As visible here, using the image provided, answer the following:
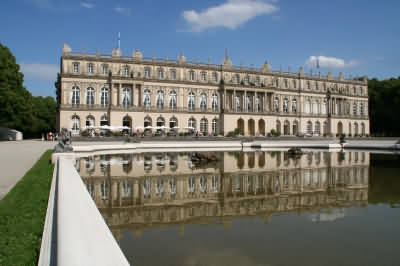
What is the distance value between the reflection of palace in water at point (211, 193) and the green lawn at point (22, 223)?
146 centimetres

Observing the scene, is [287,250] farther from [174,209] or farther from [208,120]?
[208,120]

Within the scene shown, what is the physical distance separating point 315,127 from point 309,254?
250 feet

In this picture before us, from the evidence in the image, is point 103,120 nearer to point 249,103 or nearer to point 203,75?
point 203,75

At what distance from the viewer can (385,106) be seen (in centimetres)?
7856

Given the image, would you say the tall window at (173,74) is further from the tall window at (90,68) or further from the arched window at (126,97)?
the tall window at (90,68)

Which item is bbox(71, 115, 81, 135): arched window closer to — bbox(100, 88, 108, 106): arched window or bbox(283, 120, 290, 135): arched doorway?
bbox(100, 88, 108, 106): arched window

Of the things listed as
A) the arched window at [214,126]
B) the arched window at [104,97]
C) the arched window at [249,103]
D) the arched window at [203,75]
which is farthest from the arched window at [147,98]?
the arched window at [249,103]

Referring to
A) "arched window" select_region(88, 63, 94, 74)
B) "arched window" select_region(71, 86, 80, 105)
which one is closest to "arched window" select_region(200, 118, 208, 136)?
"arched window" select_region(88, 63, 94, 74)

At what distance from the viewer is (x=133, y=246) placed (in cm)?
569

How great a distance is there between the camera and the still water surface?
534 centimetres

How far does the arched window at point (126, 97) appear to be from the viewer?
57669 mm

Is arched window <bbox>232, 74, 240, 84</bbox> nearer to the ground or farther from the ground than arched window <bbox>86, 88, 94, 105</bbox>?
farther from the ground

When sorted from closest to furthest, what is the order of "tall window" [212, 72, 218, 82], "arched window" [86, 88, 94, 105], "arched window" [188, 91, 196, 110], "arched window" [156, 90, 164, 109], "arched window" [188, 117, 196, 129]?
"arched window" [86, 88, 94, 105] < "arched window" [156, 90, 164, 109] < "arched window" [188, 117, 196, 129] < "arched window" [188, 91, 196, 110] < "tall window" [212, 72, 218, 82]

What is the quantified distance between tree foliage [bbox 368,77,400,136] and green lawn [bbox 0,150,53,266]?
78.1 meters
